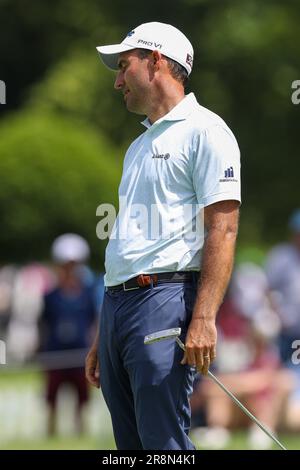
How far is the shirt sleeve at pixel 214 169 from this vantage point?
5348 mm

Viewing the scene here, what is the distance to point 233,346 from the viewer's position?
14867 millimetres

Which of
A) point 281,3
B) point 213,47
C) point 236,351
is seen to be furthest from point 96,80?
point 236,351

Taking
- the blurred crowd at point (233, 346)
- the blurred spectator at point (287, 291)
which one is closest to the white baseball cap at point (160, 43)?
the blurred crowd at point (233, 346)

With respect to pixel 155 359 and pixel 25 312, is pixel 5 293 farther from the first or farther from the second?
pixel 155 359

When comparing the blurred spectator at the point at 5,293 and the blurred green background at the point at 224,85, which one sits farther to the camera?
the blurred green background at the point at 224,85

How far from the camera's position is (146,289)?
5.40m

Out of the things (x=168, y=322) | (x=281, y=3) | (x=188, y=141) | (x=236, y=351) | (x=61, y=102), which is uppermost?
(x=281, y=3)

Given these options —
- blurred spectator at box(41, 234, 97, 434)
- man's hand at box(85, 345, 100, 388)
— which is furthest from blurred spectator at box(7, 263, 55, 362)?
man's hand at box(85, 345, 100, 388)

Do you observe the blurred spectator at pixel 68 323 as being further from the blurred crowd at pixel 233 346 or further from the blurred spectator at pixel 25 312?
the blurred spectator at pixel 25 312

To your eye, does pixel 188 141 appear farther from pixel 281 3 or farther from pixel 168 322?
pixel 281 3

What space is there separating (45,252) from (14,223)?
1.01 meters

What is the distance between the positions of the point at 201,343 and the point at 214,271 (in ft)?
1.03

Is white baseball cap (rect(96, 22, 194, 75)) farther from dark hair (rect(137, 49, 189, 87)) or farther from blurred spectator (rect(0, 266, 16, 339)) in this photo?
blurred spectator (rect(0, 266, 16, 339))

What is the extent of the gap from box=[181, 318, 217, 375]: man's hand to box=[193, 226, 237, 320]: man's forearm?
0.11ft
